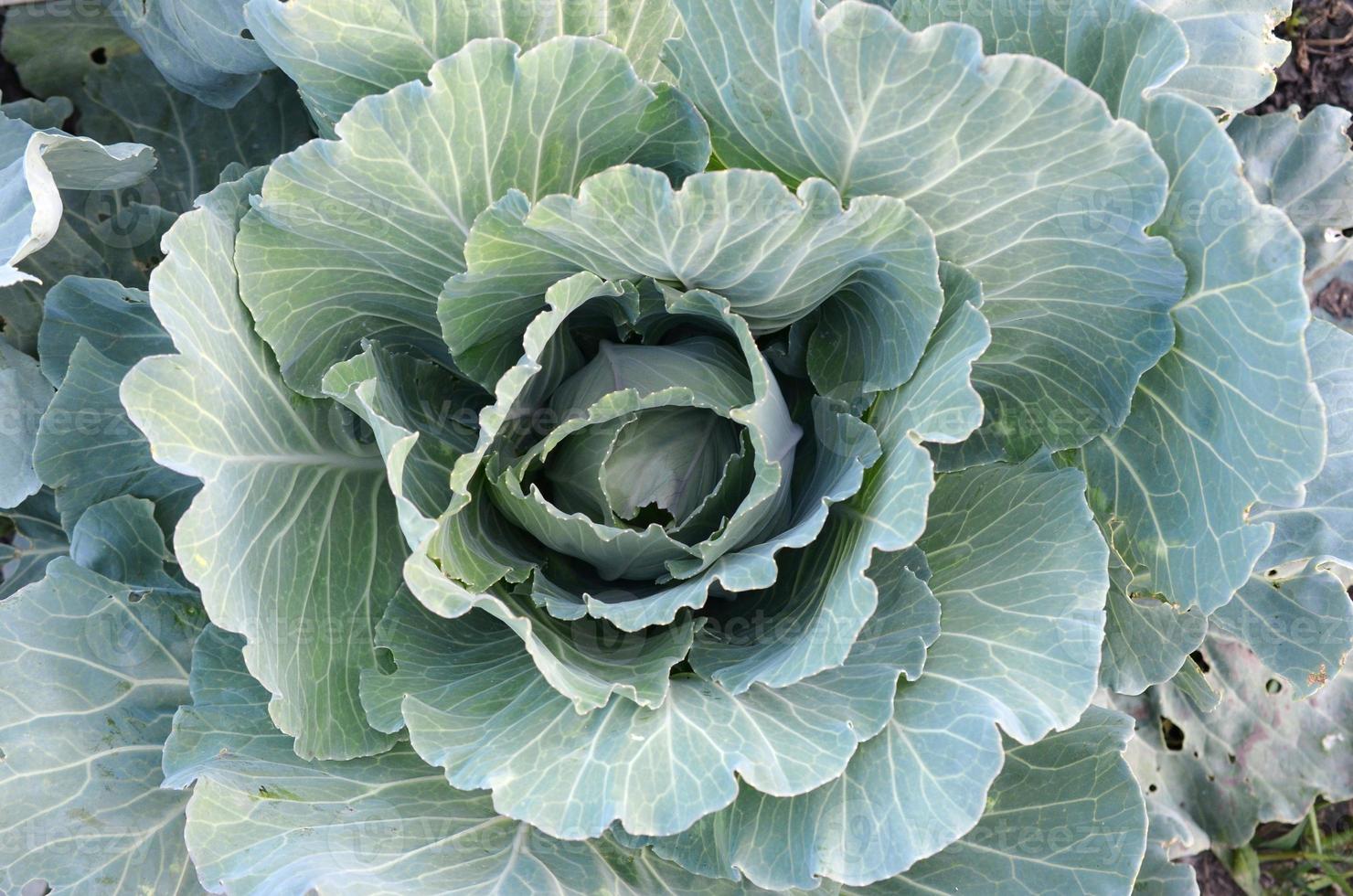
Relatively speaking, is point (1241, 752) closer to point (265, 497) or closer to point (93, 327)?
point (265, 497)

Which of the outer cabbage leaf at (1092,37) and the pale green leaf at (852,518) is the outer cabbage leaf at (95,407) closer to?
the pale green leaf at (852,518)

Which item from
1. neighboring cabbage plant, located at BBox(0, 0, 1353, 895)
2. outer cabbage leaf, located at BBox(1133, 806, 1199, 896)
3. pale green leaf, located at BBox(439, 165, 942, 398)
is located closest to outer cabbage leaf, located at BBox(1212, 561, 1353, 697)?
neighboring cabbage plant, located at BBox(0, 0, 1353, 895)

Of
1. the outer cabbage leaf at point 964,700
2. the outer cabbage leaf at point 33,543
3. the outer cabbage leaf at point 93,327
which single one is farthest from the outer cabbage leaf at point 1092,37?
the outer cabbage leaf at point 33,543

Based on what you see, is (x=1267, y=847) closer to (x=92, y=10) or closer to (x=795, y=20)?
(x=795, y=20)

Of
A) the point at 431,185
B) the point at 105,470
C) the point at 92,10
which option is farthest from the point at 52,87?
the point at 431,185

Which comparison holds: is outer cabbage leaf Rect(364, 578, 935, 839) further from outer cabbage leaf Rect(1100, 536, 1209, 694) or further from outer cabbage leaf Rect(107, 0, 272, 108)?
outer cabbage leaf Rect(107, 0, 272, 108)
